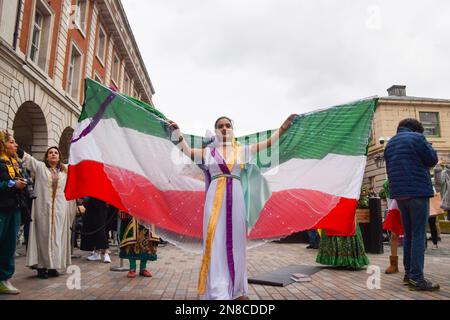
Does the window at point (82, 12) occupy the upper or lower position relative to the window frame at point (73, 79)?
upper

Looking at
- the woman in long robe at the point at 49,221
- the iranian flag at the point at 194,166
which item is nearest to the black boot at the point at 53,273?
the woman in long robe at the point at 49,221

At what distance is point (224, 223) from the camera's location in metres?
3.58

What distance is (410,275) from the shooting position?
175 inches

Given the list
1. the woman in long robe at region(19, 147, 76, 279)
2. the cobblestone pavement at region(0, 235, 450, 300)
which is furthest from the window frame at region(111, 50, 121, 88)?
the cobblestone pavement at region(0, 235, 450, 300)

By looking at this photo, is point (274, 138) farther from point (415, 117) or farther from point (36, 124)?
point (415, 117)

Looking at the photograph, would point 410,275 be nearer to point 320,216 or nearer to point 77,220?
point 320,216

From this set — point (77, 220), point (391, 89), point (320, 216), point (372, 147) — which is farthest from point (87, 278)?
point (391, 89)

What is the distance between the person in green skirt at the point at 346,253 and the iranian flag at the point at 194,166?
7.58 feet

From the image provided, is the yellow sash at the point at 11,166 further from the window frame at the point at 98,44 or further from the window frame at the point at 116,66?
the window frame at the point at 116,66

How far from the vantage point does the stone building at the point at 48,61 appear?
41.5ft

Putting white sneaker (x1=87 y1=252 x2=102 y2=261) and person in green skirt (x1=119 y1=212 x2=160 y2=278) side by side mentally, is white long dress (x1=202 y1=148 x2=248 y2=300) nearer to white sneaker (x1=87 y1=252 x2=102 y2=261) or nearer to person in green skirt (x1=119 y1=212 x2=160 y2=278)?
person in green skirt (x1=119 y1=212 x2=160 y2=278)

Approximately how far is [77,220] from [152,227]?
20.2 ft

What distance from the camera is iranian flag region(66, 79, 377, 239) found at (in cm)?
399

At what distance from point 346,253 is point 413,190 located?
224 centimetres
